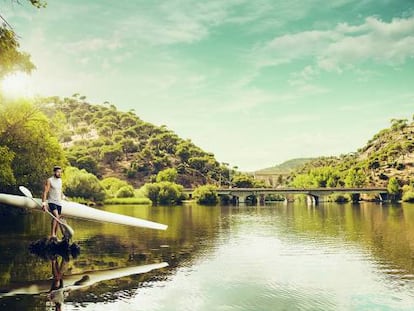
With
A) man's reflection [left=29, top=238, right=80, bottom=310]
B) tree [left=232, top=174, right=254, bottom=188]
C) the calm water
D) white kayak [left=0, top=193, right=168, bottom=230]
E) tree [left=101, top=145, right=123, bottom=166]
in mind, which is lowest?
the calm water

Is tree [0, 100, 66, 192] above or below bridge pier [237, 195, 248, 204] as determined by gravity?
above

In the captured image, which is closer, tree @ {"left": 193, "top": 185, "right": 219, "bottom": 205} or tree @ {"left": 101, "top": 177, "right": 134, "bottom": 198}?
tree @ {"left": 101, "top": 177, "right": 134, "bottom": 198}

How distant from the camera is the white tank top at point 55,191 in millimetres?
18047

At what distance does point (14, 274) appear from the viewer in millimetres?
14711

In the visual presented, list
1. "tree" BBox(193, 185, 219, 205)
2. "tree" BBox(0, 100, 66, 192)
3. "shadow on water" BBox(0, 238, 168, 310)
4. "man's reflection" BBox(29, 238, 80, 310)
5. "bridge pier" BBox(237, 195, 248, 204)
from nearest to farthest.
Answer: "shadow on water" BBox(0, 238, 168, 310) < "man's reflection" BBox(29, 238, 80, 310) < "tree" BBox(0, 100, 66, 192) < "tree" BBox(193, 185, 219, 205) < "bridge pier" BBox(237, 195, 248, 204)

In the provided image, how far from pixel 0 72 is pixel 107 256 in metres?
11.8

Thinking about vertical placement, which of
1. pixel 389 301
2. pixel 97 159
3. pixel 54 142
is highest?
pixel 97 159

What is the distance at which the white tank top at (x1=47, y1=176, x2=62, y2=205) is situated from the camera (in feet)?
59.2

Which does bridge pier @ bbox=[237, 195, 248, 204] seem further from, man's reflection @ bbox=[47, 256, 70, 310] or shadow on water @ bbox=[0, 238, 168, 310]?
man's reflection @ bbox=[47, 256, 70, 310]

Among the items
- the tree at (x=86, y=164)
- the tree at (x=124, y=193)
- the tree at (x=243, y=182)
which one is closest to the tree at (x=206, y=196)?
the tree at (x=124, y=193)

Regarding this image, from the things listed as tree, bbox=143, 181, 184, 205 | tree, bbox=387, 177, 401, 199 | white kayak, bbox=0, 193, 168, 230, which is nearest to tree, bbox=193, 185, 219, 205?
tree, bbox=143, 181, 184, 205

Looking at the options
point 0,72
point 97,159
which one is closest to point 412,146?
point 97,159

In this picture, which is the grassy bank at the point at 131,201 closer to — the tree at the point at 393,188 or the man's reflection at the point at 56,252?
the tree at the point at 393,188

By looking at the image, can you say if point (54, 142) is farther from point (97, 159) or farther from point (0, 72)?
point (97, 159)
